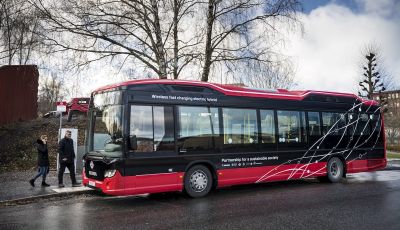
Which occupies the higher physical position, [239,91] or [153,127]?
[239,91]

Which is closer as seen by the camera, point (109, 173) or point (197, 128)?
point (109, 173)

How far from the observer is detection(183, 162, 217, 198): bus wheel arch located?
444 inches

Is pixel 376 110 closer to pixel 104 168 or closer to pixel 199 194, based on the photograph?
pixel 199 194

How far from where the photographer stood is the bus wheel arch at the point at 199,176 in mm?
11281

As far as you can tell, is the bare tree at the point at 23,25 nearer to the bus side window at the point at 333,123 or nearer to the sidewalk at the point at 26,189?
the sidewalk at the point at 26,189

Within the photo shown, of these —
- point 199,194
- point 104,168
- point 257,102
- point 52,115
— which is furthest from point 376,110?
point 52,115

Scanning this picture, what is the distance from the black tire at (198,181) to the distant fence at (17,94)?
50.0 ft

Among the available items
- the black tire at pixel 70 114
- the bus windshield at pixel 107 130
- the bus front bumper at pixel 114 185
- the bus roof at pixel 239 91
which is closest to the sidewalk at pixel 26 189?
the bus windshield at pixel 107 130

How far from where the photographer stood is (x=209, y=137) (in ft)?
38.3

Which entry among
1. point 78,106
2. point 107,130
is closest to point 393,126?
point 78,106

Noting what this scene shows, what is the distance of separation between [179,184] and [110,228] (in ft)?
11.4

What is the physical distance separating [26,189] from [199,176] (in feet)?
16.7

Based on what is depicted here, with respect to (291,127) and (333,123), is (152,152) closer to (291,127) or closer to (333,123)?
(291,127)

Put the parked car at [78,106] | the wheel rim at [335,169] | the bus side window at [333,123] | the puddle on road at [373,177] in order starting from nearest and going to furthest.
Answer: the bus side window at [333,123], the wheel rim at [335,169], the puddle on road at [373,177], the parked car at [78,106]
